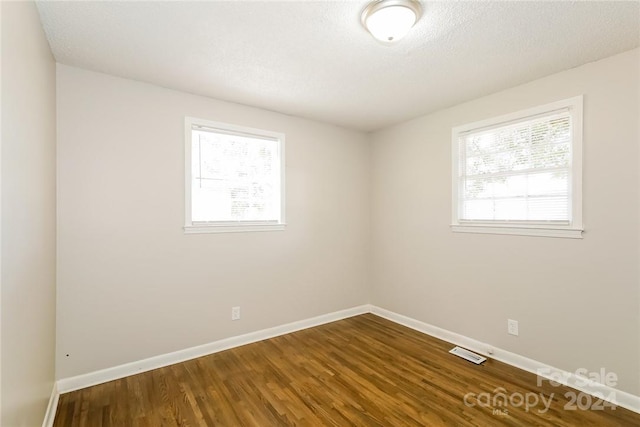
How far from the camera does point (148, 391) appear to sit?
232 centimetres

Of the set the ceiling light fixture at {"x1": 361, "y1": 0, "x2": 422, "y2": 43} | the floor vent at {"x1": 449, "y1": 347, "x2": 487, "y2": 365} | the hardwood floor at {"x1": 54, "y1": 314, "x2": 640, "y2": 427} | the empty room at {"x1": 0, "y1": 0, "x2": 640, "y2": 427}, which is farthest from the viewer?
the floor vent at {"x1": 449, "y1": 347, "x2": 487, "y2": 365}

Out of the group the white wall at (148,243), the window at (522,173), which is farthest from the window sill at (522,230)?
the white wall at (148,243)

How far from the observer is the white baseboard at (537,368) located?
2152 millimetres

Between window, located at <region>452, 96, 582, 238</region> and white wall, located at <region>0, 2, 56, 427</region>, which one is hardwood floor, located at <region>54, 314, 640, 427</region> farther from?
window, located at <region>452, 96, 582, 238</region>

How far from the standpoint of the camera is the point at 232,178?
3.17 metres

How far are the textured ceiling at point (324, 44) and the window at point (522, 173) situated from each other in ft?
1.25

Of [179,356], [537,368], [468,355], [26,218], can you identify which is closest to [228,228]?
[179,356]

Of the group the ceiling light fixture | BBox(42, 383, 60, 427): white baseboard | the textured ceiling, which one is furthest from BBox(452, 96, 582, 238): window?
BBox(42, 383, 60, 427): white baseboard

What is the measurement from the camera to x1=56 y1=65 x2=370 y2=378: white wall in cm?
236

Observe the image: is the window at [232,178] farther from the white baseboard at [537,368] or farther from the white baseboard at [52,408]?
the white baseboard at [537,368]

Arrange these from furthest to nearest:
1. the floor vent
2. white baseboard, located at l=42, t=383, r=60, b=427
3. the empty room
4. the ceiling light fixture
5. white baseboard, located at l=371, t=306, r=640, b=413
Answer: the floor vent, white baseboard, located at l=371, t=306, r=640, b=413, white baseboard, located at l=42, t=383, r=60, b=427, the empty room, the ceiling light fixture

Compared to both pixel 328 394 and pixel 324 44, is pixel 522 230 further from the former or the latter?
pixel 324 44

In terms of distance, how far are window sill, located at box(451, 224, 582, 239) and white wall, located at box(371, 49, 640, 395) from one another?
0.17 ft

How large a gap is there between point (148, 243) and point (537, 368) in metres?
3.53
